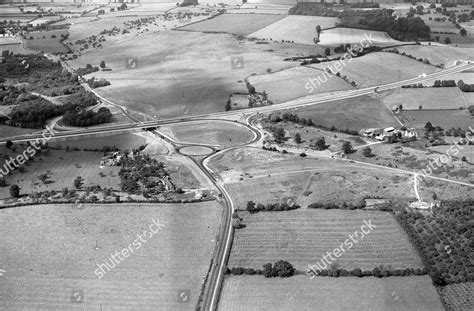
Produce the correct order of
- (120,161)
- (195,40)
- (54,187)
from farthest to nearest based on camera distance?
(195,40) → (120,161) → (54,187)

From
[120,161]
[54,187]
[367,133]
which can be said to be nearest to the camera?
[54,187]

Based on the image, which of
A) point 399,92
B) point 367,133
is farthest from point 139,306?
point 399,92

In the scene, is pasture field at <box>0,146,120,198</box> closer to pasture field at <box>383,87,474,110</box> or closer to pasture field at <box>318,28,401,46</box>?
pasture field at <box>383,87,474,110</box>

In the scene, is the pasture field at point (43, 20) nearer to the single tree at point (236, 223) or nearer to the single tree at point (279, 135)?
the single tree at point (279, 135)

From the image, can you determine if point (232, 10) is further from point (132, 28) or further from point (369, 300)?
point (369, 300)

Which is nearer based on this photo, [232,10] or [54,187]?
[54,187]

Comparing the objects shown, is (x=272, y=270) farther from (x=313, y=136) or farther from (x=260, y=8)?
(x=260, y=8)
